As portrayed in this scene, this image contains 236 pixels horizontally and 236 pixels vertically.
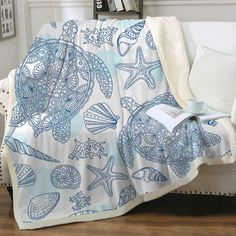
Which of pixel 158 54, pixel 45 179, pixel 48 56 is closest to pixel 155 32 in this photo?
pixel 158 54

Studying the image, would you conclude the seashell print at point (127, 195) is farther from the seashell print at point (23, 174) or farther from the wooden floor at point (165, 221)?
the seashell print at point (23, 174)

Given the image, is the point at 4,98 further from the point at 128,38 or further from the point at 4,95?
the point at 128,38

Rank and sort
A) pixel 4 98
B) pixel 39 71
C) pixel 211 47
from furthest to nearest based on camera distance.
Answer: pixel 211 47
pixel 39 71
pixel 4 98

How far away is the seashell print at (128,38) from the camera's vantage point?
2924 millimetres

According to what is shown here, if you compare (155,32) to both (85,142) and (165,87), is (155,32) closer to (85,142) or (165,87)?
(165,87)

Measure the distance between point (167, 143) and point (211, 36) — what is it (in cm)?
93

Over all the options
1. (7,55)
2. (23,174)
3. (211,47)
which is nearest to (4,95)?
(23,174)

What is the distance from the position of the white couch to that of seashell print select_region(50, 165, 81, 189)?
0.82ft

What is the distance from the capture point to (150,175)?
2381 mm

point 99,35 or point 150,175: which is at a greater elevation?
point 99,35

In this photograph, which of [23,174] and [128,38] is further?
[128,38]

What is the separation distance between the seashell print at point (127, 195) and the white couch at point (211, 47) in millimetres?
231

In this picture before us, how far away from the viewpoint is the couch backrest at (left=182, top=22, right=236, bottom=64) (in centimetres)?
289

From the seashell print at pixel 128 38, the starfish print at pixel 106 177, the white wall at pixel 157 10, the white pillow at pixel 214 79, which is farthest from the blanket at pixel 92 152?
the white wall at pixel 157 10
